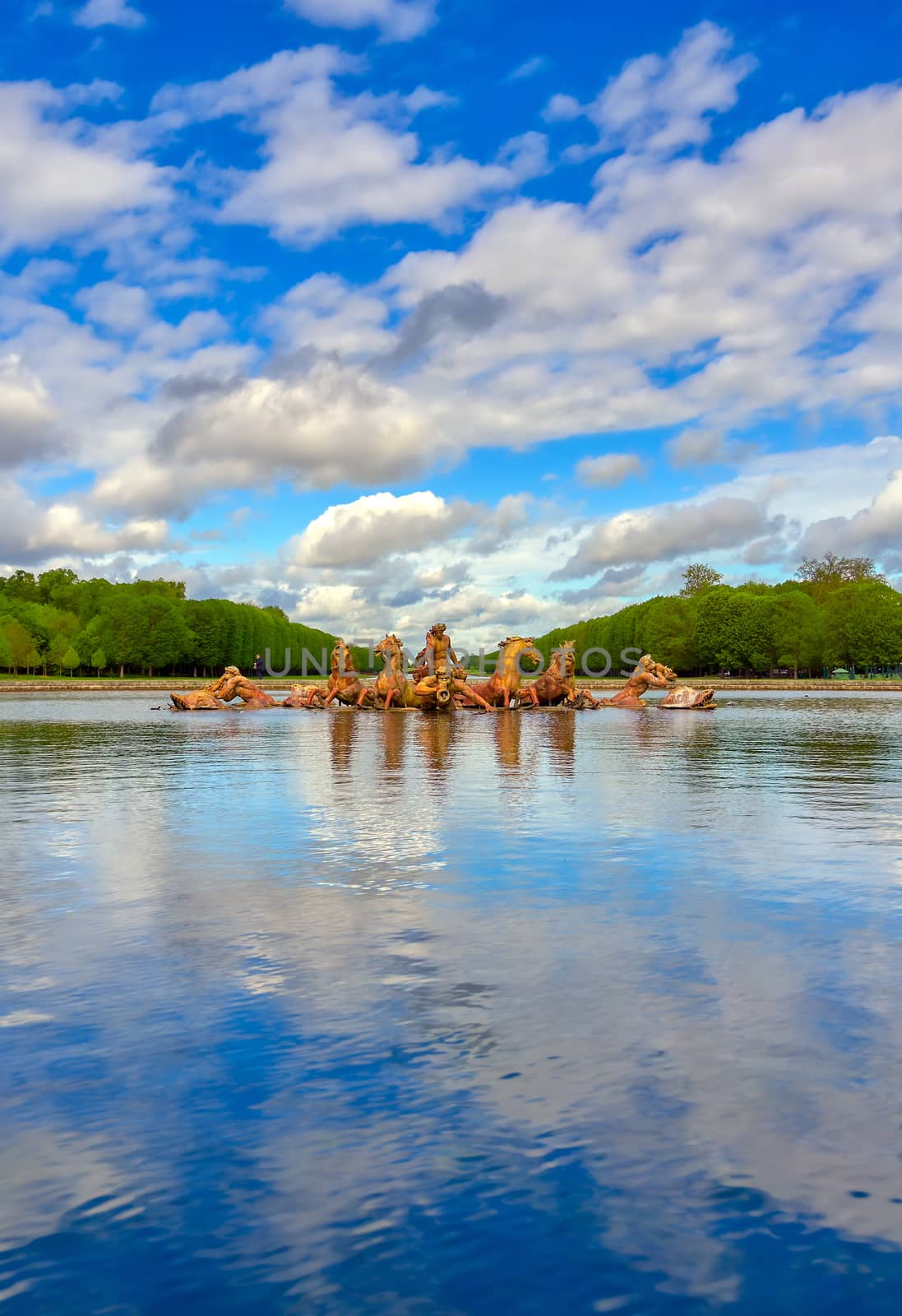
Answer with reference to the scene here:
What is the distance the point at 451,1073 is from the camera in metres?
4.34

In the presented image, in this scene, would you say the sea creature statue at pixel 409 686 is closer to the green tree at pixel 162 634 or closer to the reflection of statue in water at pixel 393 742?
the reflection of statue in water at pixel 393 742

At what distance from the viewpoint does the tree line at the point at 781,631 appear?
10194cm

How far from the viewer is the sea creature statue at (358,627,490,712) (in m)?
38.6

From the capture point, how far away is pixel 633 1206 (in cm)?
331

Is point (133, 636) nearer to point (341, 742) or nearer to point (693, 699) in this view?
point (693, 699)

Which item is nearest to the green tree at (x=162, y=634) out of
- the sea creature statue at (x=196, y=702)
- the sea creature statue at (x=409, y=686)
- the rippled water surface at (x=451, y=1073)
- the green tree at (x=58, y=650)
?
the green tree at (x=58, y=650)

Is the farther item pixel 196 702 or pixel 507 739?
pixel 196 702

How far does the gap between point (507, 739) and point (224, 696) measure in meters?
24.9

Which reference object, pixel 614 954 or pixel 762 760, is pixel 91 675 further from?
pixel 614 954

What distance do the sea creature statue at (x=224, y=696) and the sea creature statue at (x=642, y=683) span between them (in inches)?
635

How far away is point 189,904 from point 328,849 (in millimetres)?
2410

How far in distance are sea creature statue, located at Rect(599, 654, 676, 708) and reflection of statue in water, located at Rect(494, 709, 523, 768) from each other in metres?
11.4

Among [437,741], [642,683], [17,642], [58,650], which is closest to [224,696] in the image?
[642,683]

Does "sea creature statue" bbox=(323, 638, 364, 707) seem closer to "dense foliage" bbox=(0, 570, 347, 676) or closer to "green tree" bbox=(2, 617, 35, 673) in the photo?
"dense foliage" bbox=(0, 570, 347, 676)
